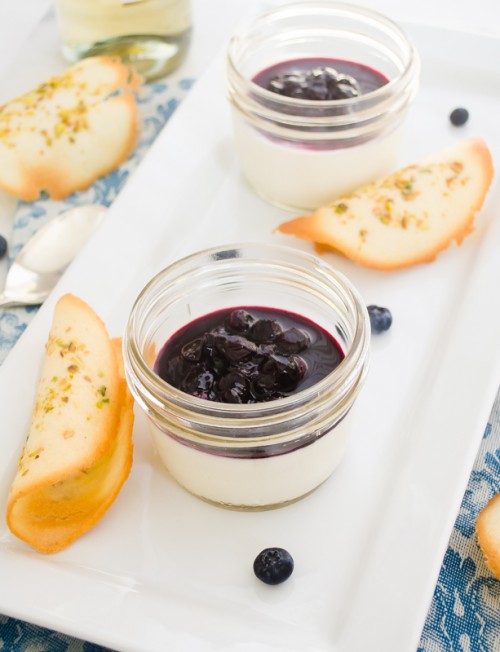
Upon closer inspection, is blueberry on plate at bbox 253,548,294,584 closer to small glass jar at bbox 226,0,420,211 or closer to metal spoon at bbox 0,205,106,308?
metal spoon at bbox 0,205,106,308

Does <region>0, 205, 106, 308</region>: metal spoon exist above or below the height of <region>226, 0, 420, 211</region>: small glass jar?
below

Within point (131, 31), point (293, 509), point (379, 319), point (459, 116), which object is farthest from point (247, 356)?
point (131, 31)

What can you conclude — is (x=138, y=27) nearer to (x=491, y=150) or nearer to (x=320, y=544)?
(x=491, y=150)

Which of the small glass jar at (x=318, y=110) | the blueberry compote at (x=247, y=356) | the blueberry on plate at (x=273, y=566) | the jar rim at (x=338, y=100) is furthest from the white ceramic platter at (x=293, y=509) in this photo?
the jar rim at (x=338, y=100)

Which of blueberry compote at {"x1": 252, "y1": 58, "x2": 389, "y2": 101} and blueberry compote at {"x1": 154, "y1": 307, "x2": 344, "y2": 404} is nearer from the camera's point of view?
blueberry compote at {"x1": 154, "y1": 307, "x2": 344, "y2": 404}

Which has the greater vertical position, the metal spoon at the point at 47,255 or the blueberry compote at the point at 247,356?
the blueberry compote at the point at 247,356

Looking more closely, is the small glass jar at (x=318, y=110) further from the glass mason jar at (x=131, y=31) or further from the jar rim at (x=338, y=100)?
the glass mason jar at (x=131, y=31)

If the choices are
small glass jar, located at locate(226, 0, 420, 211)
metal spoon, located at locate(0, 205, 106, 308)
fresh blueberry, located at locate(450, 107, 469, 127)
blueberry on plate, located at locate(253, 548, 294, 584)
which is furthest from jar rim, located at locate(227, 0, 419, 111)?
blueberry on plate, located at locate(253, 548, 294, 584)
